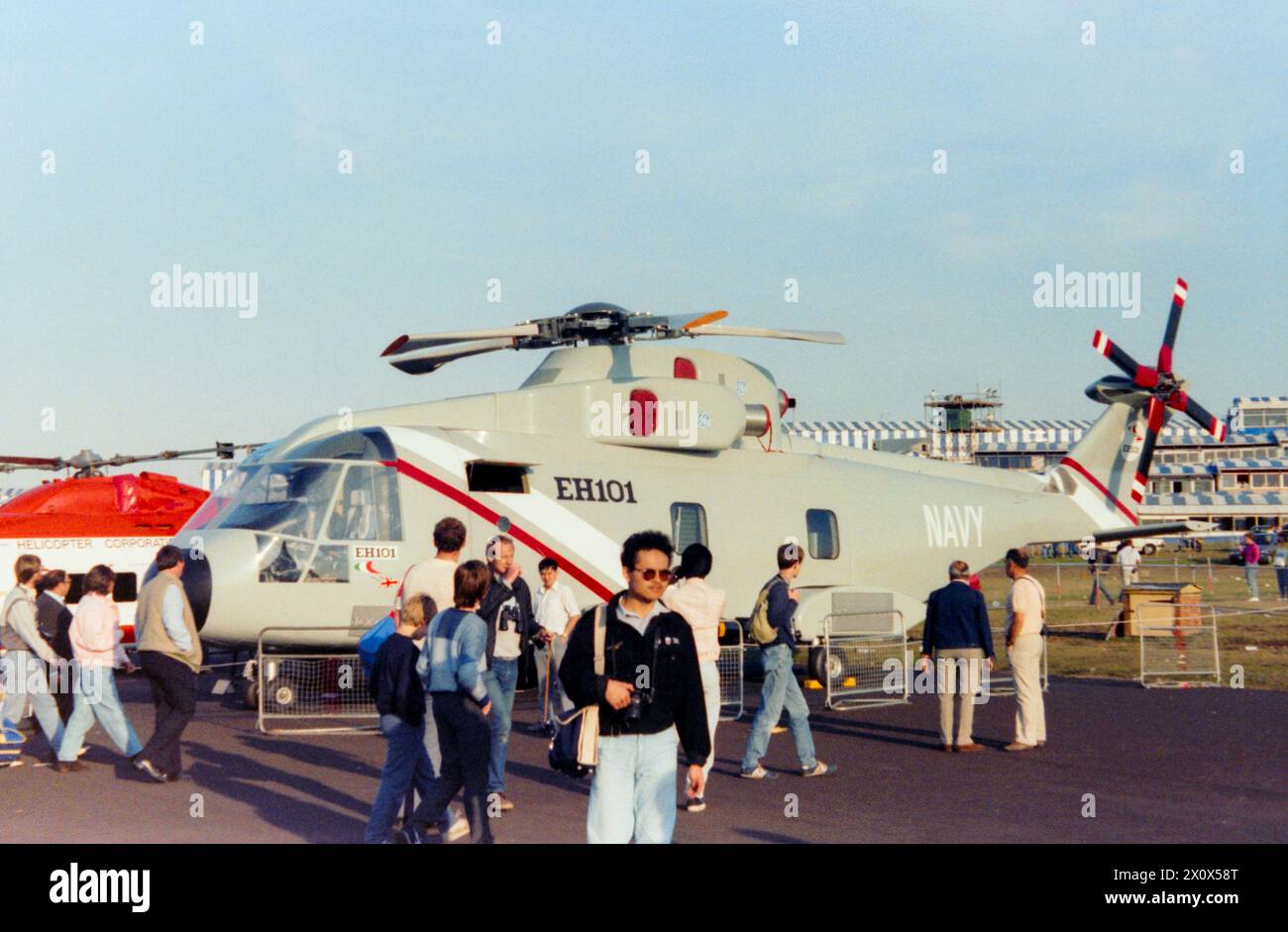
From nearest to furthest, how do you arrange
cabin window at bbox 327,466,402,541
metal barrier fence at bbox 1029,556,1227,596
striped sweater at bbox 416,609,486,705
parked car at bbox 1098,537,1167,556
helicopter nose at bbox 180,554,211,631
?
striped sweater at bbox 416,609,486,705 → helicopter nose at bbox 180,554,211,631 → cabin window at bbox 327,466,402,541 → metal barrier fence at bbox 1029,556,1227,596 → parked car at bbox 1098,537,1167,556

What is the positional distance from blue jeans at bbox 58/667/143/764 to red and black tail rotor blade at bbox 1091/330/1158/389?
1810 centimetres

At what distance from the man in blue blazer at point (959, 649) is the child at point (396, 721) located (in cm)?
585

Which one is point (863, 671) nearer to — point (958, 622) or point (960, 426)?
point (958, 622)

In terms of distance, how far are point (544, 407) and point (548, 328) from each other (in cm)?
127

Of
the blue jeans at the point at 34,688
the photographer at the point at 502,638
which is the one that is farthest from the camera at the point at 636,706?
the blue jeans at the point at 34,688

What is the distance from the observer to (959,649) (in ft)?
40.1

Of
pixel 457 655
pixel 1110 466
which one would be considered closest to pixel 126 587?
pixel 457 655

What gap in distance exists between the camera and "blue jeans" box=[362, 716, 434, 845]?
25.8 ft

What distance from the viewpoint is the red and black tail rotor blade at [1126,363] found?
23312 millimetres

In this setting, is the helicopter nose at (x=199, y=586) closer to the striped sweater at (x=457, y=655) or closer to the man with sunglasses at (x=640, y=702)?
the striped sweater at (x=457, y=655)

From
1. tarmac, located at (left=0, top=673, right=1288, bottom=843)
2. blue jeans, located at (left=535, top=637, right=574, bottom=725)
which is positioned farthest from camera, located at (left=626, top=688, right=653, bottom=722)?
blue jeans, located at (left=535, top=637, right=574, bottom=725)

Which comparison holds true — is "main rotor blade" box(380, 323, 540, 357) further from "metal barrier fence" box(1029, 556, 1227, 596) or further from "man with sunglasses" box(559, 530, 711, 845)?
"metal barrier fence" box(1029, 556, 1227, 596)

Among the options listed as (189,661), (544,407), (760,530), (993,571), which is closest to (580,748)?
(189,661)
